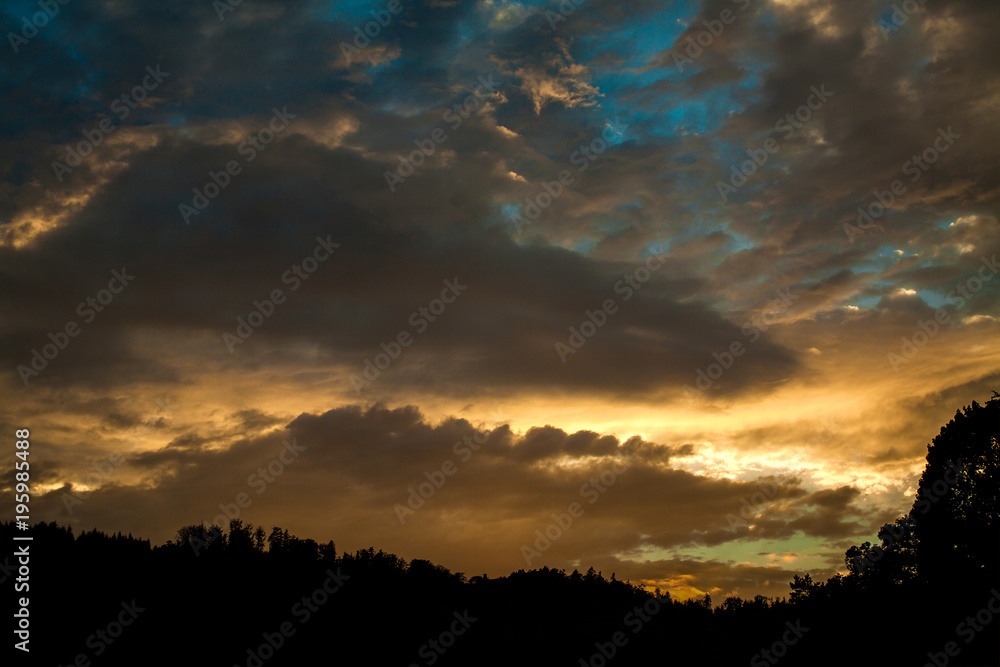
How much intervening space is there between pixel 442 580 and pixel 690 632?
116ft

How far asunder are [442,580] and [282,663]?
35455 mm

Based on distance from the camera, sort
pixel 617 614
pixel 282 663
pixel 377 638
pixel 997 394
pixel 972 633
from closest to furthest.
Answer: pixel 972 633, pixel 997 394, pixel 282 663, pixel 377 638, pixel 617 614

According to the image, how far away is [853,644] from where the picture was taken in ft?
169

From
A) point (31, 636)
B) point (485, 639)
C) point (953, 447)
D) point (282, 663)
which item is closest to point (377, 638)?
point (282, 663)

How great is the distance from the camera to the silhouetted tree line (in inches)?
1927

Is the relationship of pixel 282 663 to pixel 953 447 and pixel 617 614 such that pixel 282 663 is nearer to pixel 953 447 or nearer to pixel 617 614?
pixel 617 614

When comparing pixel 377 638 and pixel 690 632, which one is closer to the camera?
pixel 377 638

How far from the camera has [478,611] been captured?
81750 millimetres

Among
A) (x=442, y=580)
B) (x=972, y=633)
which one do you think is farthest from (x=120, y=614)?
(x=972, y=633)

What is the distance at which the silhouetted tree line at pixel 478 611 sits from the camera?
48.9 m

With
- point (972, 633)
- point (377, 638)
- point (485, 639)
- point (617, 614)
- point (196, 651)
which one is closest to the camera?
point (972, 633)

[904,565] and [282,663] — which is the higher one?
[904,565]

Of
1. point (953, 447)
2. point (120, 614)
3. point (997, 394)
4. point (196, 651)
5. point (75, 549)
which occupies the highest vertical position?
point (997, 394)

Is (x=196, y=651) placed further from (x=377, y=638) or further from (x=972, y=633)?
(x=972, y=633)
